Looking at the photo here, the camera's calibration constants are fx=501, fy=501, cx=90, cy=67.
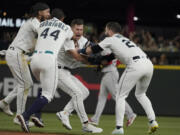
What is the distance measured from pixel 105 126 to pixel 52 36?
313 centimetres

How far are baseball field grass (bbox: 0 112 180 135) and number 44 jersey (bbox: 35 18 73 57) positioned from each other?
1558mm

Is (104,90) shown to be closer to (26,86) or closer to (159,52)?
(26,86)

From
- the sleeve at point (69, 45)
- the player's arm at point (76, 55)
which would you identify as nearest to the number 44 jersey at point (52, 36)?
the sleeve at point (69, 45)

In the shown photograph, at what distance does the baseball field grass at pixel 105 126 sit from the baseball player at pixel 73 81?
0.74ft

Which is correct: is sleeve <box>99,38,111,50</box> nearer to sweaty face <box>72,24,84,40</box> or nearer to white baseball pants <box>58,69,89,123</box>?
sweaty face <box>72,24,84,40</box>

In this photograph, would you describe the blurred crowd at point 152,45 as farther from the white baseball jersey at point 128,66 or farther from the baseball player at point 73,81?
the white baseball jersey at point 128,66

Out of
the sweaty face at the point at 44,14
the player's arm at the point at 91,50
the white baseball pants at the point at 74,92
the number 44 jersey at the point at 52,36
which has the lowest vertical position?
the white baseball pants at the point at 74,92

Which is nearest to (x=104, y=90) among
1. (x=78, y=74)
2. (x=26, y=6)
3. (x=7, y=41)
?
(x=78, y=74)

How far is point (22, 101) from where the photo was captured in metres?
9.46

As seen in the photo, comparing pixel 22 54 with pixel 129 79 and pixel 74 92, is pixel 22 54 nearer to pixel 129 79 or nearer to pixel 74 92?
pixel 74 92

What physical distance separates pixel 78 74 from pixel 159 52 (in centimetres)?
349

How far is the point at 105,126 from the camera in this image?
10.7 m

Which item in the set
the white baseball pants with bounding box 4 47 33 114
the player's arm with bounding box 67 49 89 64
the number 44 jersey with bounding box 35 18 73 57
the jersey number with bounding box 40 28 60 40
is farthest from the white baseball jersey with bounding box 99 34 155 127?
the white baseball pants with bounding box 4 47 33 114

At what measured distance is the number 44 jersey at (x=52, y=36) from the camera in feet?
27.0
